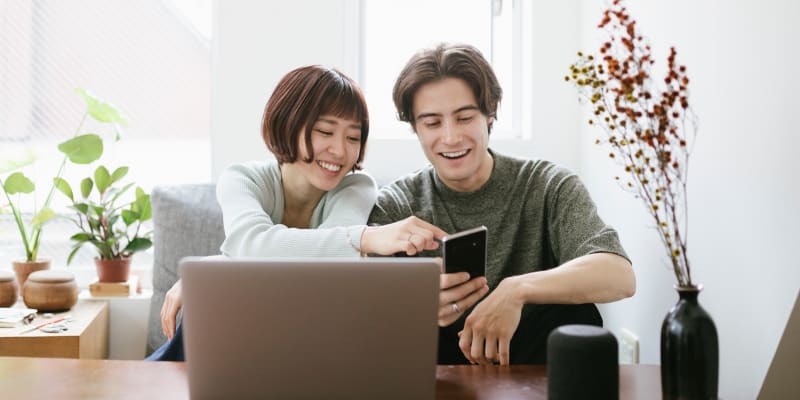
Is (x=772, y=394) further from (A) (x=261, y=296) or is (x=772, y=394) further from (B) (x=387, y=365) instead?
(A) (x=261, y=296)

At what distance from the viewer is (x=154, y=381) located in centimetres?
120

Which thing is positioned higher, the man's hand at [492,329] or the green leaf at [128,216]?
the green leaf at [128,216]

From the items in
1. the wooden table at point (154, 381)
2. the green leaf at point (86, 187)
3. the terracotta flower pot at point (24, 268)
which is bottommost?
the wooden table at point (154, 381)

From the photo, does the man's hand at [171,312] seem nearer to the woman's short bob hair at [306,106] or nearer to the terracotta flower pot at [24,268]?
the woman's short bob hair at [306,106]

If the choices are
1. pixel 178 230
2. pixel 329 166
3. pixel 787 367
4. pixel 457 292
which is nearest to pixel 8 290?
pixel 178 230

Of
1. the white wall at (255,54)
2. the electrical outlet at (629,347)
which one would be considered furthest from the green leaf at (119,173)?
the electrical outlet at (629,347)

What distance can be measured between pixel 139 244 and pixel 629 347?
1.73 metres

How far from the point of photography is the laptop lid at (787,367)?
1.26 m

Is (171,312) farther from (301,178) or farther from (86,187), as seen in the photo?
(86,187)

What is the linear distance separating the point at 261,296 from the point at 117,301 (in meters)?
1.94

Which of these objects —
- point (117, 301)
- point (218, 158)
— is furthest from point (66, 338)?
point (218, 158)

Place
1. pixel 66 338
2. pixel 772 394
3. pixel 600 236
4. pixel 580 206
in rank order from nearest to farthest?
pixel 772 394 → pixel 600 236 → pixel 580 206 → pixel 66 338

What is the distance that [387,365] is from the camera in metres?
1.01

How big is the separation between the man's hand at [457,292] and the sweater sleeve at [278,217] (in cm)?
28
